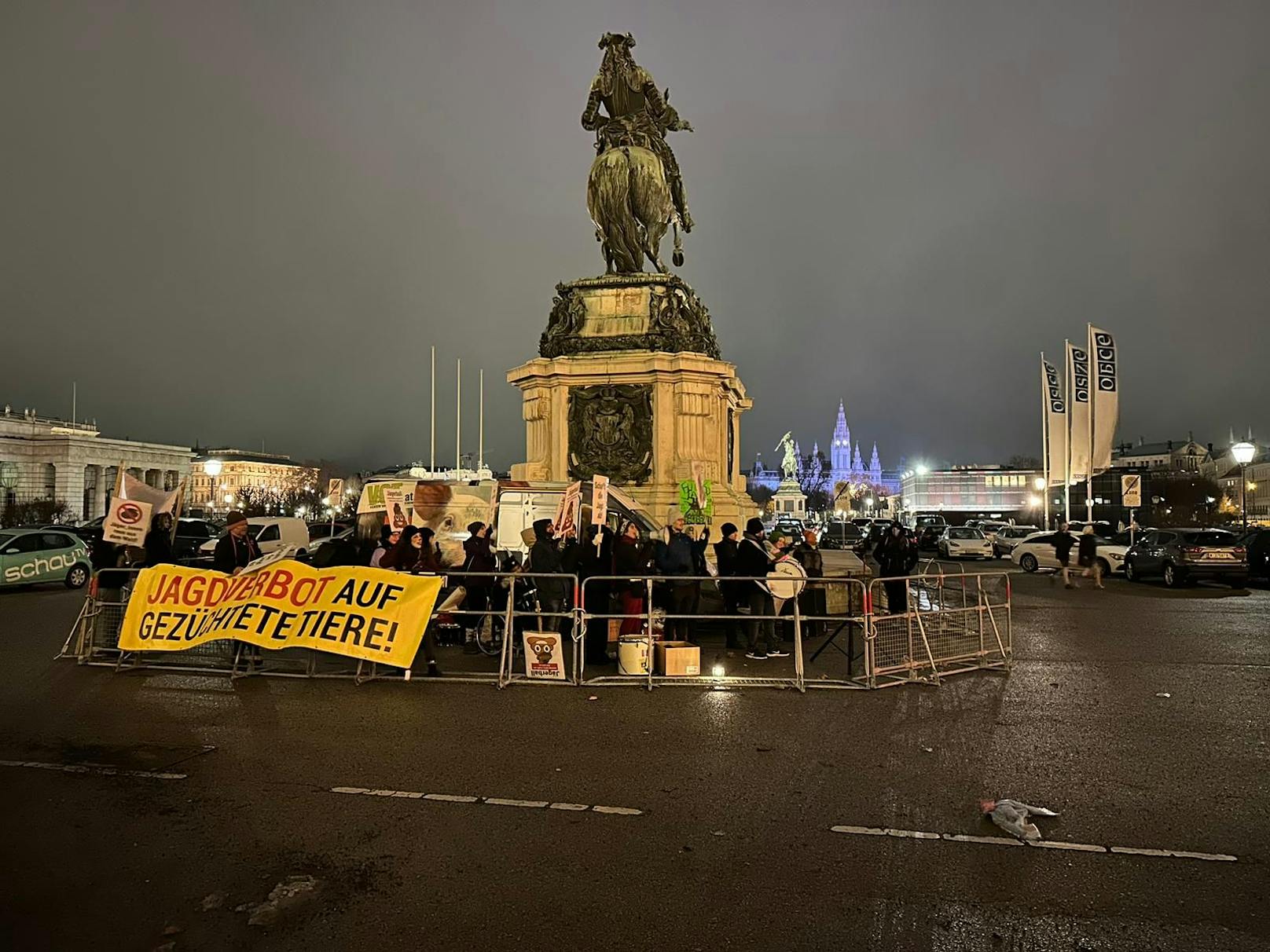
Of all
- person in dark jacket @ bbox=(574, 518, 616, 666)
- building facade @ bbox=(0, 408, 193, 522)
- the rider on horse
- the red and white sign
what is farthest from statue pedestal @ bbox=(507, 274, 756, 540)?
building facade @ bbox=(0, 408, 193, 522)

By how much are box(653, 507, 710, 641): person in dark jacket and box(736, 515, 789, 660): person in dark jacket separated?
0.70 metres

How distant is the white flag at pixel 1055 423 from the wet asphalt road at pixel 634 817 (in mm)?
28326

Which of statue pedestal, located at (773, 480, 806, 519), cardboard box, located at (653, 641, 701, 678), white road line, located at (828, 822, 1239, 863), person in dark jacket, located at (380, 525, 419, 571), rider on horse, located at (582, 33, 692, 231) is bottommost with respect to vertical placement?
white road line, located at (828, 822, 1239, 863)

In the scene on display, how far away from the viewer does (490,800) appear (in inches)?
237

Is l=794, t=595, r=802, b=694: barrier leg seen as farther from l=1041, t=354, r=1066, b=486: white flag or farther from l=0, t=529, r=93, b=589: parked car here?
l=1041, t=354, r=1066, b=486: white flag

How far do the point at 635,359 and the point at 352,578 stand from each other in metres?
14.5

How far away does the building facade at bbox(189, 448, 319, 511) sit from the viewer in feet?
456

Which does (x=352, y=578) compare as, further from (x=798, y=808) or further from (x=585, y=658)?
(x=798, y=808)

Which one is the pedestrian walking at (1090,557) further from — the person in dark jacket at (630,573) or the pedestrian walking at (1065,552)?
the person in dark jacket at (630,573)

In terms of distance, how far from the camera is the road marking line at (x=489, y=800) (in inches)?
230

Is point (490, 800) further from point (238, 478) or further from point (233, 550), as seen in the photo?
point (238, 478)

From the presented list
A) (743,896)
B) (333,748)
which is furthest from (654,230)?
(743,896)

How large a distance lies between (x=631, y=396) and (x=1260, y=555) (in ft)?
54.6

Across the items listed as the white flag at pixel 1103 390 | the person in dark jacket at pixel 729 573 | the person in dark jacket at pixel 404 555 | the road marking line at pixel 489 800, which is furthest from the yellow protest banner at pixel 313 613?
the white flag at pixel 1103 390
